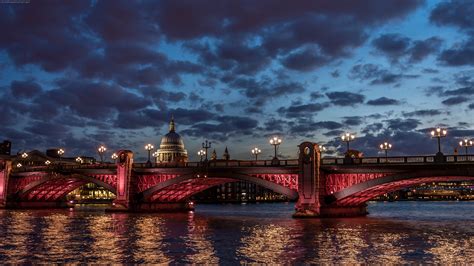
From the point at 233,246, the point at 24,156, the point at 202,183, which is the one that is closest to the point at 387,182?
the point at 233,246

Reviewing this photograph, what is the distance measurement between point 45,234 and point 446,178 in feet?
150

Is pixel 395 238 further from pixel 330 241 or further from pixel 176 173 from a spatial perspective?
pixel 176 173

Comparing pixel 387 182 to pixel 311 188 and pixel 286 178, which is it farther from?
pixel 286 178

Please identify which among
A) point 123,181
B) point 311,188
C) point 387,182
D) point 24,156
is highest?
point 24,156

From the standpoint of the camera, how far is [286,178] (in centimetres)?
7581

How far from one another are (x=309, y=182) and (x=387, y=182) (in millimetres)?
9742

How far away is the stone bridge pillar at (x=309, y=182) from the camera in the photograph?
69562 mm

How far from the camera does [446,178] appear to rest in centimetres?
6625

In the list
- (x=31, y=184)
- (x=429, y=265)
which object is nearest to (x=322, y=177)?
(x=429, y=265)

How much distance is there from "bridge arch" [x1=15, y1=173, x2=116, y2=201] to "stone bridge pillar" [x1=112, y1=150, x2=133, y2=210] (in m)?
5.41

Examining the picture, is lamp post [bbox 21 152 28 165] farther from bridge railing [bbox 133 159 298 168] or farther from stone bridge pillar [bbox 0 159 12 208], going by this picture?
bridge railing [bbox 133 159 298 168]

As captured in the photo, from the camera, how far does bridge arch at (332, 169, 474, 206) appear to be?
206ft

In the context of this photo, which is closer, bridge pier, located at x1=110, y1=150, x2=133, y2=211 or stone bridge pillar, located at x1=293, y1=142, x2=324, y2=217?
stone bridge pillar, located at x1=293, y1=142, x2=324, y2=217

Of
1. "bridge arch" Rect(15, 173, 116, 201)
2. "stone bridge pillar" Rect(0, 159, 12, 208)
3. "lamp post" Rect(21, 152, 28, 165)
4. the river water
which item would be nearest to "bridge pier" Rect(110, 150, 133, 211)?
"bridge arch" Rect(15, 173, 116, 201)
